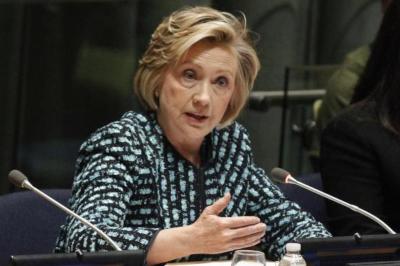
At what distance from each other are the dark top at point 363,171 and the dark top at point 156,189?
0.48 ft

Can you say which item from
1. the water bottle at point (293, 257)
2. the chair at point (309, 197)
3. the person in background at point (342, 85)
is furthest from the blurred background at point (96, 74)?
the water bottle at point (293, 257)

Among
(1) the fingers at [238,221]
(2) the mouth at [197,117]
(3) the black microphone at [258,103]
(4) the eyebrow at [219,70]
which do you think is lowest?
(1) the fingers at [238,221]

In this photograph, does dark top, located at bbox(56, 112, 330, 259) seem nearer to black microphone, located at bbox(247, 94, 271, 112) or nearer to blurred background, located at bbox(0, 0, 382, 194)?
blurred background, located at bbox(0, 0, 382, 194)

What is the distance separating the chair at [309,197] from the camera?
410 cm

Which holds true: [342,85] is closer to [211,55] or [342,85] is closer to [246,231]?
[211,55]

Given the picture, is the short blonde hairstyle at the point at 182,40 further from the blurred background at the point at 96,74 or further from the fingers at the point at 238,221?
the blurred background at the point at 96,74

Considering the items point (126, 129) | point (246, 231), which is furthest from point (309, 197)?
point (246, 231)

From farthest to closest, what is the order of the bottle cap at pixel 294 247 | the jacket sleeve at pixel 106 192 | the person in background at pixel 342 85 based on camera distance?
1. the person in background at pixel 342 85
2. the jacket sleeve at pixel 106 192
3. the bottle cap at pixel 294 247

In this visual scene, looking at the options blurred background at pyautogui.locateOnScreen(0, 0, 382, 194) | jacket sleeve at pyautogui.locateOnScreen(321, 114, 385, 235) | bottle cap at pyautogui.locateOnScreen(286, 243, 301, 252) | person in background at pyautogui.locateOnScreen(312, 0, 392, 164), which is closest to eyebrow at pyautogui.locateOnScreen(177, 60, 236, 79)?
jacket sleeve at pyautogui.locateOnScreen(321, 114, 385, 235)

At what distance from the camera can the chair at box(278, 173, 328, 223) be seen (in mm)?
4102

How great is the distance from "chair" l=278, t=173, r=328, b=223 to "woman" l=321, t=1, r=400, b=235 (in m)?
→ 0.12

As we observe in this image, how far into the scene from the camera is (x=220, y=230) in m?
3.18

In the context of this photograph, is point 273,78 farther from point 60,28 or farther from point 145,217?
point 145,217

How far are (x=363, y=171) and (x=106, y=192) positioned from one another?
0.96m
